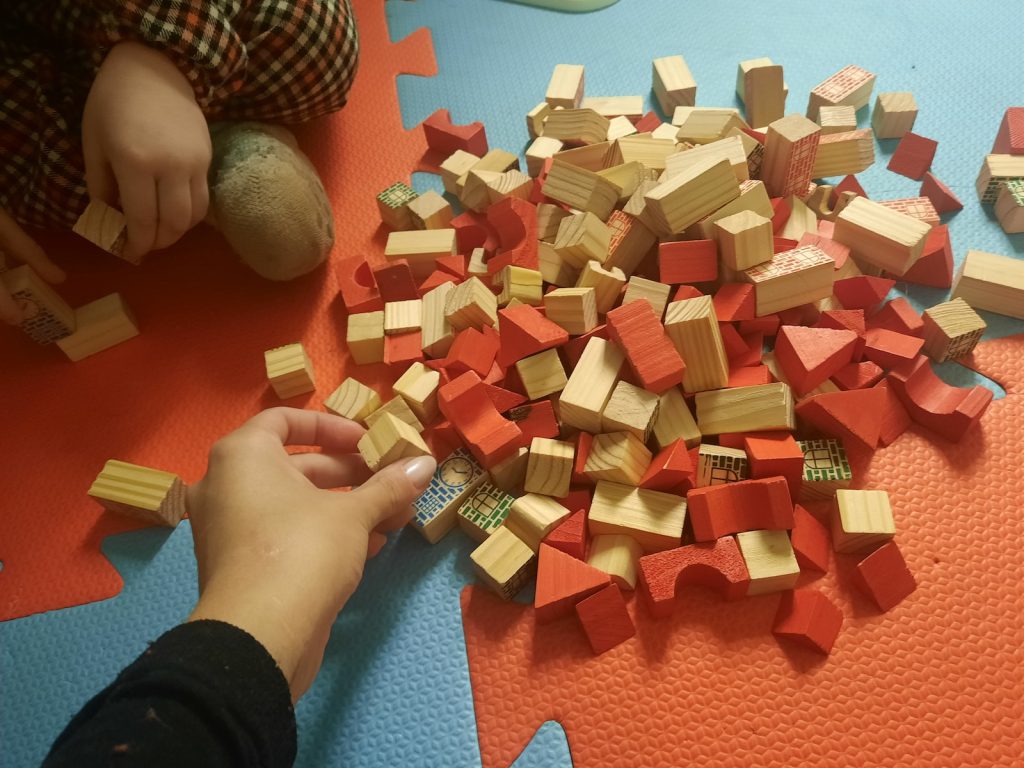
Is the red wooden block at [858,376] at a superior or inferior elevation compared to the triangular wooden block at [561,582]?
superior

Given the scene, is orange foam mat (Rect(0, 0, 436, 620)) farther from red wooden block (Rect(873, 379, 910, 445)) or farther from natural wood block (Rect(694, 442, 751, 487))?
red wooden block (Rect(873, 379, 910, 445))

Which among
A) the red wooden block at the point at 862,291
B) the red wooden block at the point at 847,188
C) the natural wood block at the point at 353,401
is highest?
the red wooden block at the point at 847,188

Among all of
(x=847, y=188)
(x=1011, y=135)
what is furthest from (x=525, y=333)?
(x=1011, y=135)

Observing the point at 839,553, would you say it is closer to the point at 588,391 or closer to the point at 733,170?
the point at 588,391

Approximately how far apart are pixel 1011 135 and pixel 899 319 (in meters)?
0.39

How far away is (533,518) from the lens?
700mm

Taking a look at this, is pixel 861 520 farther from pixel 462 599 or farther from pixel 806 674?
pixel 462 599

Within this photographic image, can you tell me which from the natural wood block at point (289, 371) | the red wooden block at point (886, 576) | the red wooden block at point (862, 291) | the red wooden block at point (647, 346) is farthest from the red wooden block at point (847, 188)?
the natural wood block at point (289, 371)

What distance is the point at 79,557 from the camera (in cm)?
78

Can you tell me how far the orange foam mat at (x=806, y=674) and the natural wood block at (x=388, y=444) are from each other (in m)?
0.15

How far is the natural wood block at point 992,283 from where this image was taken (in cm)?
83

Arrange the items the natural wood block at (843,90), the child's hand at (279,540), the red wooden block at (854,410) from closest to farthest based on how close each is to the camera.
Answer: the child's hand at (279,540)
the red wooden block at (854,410)
the natural wood block at (843,90)

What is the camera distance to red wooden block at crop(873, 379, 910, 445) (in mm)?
760

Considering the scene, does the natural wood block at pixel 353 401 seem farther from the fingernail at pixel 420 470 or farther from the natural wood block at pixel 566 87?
the natural wood block at pixel 566 87
